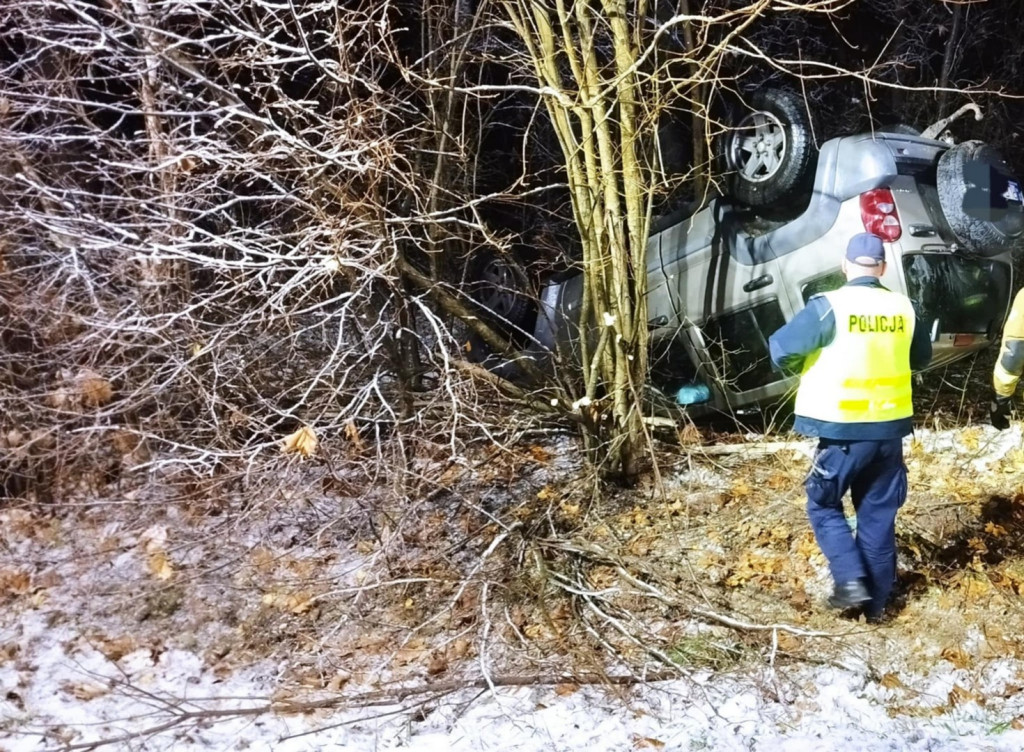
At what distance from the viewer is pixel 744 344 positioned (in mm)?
5340

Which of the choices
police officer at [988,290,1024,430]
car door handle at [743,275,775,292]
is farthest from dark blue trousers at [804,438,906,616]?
car door handle at [743,275,775,292]

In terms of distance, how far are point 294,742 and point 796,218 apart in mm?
4133

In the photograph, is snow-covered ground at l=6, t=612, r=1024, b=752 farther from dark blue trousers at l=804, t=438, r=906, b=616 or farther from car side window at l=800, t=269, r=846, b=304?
car side window at l=800, t=269, r=846, b=304

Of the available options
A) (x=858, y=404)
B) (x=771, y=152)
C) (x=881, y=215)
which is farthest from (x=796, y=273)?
(x=858, y=404)

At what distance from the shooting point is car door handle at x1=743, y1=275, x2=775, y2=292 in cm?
507

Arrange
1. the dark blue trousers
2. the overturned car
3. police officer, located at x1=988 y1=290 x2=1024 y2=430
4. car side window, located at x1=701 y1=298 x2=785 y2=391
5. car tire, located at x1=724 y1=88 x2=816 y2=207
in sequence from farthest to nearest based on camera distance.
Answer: car side window, located at x1=701 y1=298 x2=785 y2=391 → car tire, located at x1=724 y1=88 x2=816 y2=207 → the overturned car → police officer, located at x1=988 y1=290 x2=1024 y2=430 → the dark blue trousers

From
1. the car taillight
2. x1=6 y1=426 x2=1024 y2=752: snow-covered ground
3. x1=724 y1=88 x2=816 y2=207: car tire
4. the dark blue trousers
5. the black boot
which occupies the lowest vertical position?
x1=6 y1=426 x2=1024 y2=752: snow-covered ground

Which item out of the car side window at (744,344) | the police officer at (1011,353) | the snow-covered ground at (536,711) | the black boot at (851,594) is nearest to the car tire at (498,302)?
the car side window at (744,344)

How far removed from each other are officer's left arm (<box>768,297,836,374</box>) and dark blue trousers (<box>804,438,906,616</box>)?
0.44 m

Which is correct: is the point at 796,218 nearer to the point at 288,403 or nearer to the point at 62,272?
the point at 288,403

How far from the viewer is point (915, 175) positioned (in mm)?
4672

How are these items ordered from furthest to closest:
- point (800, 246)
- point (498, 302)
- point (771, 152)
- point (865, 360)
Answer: point (498, 302)
point (771, 152)
point (800, 246)
point (865, 360)

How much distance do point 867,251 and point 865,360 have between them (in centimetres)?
50

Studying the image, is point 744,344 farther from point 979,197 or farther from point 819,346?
point 819,346
